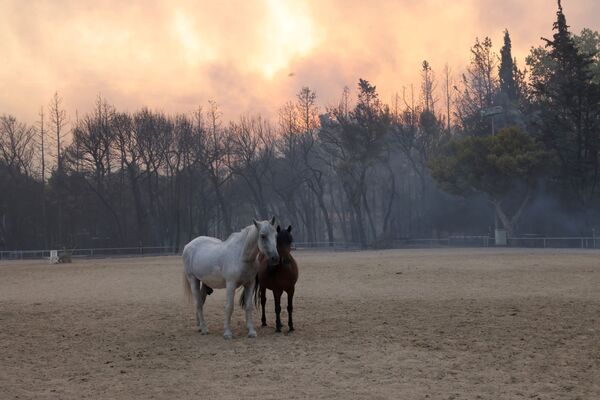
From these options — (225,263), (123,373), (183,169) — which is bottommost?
(123,373)

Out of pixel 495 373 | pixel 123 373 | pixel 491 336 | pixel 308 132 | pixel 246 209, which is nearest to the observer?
pixel 495 373

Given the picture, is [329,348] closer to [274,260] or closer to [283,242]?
[274,260]

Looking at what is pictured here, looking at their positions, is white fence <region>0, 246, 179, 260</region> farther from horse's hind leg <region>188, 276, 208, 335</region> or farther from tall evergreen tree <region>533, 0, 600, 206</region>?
horse's hind leg <region>188, 276, 208, 335</region>

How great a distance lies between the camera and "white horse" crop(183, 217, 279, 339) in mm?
10070

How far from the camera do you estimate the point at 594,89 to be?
44594 mm

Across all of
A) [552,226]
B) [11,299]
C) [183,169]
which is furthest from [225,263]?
[183,169]

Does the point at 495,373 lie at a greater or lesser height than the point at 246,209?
lesser

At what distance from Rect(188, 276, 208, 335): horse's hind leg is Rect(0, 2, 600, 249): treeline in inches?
1548

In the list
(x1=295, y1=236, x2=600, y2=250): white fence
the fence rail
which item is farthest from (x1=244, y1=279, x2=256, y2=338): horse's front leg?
the fence rail

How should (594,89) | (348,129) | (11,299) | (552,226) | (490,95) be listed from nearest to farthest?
(11,299) < (594,89) < (552,226) < (348,129) < (490,95)

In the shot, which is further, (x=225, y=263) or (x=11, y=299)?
(x=11, y=299)

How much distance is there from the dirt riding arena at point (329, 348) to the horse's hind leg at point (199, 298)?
0.25 metres

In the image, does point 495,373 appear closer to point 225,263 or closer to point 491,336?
point 491,336

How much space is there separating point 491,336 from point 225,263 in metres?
4.60
